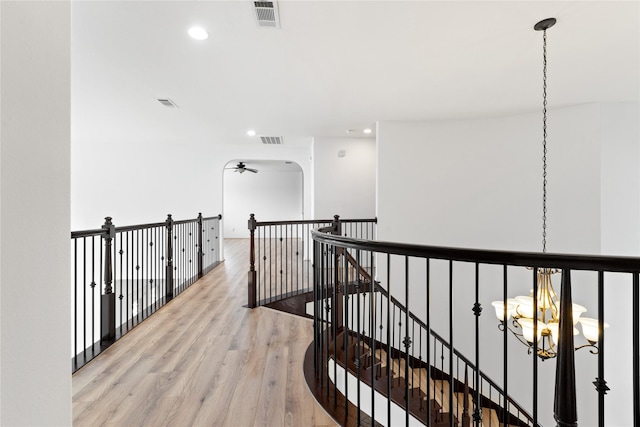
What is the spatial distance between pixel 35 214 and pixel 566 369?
1.84 meters

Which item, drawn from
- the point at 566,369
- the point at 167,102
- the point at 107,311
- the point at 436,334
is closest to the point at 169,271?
the point at 107,311

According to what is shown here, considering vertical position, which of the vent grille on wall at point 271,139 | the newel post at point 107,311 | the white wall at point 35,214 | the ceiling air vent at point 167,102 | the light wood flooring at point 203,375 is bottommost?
the light wood flooring at point 203,375

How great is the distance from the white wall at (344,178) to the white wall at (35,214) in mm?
5902

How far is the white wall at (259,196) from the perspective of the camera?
13008 mm

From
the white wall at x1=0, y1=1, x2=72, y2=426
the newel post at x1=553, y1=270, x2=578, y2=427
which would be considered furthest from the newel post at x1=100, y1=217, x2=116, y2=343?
the newel post at x1=553, y1=270, x2=578, y2=427

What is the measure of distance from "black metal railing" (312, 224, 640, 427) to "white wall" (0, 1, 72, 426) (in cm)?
113

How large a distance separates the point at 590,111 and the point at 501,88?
5.51 ft

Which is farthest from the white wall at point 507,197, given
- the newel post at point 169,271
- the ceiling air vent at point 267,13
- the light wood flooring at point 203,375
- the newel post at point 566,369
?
the newel post at point 566,369

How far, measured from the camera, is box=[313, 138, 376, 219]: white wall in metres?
6.76

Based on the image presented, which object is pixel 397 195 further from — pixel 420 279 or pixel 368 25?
pixel 368 25

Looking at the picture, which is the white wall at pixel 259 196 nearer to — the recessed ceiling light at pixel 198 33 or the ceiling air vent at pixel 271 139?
the ceiling air vent at pixel 271 139

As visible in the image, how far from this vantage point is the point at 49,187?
848 mm

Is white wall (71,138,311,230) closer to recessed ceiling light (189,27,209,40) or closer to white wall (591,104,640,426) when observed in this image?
recessed ceiling light (189,27,209,40)

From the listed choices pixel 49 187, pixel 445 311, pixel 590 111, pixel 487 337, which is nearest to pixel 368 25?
pixel 49 187
